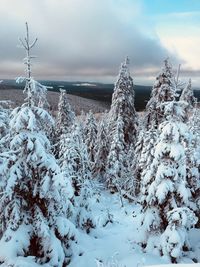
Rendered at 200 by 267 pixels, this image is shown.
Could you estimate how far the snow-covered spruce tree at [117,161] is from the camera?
3562 centimetres

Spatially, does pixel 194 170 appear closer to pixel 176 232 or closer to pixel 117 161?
pixel 176 232

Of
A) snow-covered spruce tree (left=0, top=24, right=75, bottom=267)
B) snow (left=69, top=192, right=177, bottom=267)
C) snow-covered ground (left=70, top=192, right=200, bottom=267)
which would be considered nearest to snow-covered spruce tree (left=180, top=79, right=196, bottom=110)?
snow (left=69, top=192, right=177, bottom=267)

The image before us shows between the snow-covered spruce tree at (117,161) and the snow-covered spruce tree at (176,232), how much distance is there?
1711 cm

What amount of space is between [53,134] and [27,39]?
27391 mm

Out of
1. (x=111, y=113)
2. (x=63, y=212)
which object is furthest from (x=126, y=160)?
(x=63, y=212)

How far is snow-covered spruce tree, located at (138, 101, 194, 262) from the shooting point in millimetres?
17453

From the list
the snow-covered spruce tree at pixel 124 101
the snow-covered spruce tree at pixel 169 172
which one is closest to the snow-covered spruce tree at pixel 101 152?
the snow-covered spruce tree at pixel 124 101

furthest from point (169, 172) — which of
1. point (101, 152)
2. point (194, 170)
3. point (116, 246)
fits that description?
point (101, 152)

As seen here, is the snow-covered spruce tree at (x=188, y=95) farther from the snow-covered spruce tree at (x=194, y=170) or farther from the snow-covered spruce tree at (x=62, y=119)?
the snow-covered spruce tree at (x=194, y=170)

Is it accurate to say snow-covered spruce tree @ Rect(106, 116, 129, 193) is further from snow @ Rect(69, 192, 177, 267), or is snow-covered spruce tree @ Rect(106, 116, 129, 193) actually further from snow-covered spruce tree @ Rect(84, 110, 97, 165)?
snow @ Rect(69, 192, 177, 267)

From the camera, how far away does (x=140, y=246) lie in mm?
20281

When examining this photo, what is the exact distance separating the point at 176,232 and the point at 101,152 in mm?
22410

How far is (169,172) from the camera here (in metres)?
17.6

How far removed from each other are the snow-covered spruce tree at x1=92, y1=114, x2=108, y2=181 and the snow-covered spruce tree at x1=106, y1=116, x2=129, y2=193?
2.18 metres
